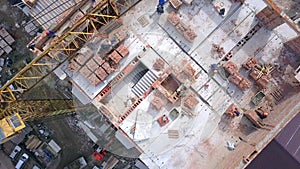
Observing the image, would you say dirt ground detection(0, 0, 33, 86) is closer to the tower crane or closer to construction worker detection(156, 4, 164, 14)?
the tower crane

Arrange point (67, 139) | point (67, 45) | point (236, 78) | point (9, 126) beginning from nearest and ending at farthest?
point (236, 78), point (67, 45), point (9, 126), point (67, 139)

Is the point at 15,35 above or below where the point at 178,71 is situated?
above

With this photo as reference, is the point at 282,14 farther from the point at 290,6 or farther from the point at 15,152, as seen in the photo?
the point at 15,152

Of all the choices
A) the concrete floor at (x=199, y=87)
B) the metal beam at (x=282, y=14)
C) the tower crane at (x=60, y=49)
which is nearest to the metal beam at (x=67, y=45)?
the tower crane at (x=60, y=49)

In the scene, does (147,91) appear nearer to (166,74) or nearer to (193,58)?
(166,74)

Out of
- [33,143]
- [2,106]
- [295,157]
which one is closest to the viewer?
[2,106]

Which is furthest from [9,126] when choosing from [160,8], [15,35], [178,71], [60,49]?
[160,8]

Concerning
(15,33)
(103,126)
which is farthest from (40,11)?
(103,126)
